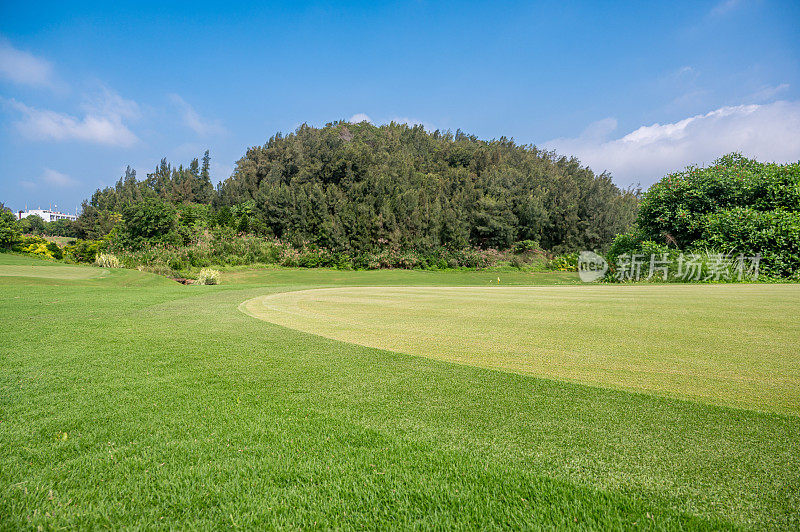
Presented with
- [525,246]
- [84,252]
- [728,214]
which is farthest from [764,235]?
[84,252]

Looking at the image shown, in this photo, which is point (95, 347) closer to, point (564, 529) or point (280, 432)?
point (280, 432)

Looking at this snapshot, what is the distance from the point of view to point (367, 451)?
7.74 feet

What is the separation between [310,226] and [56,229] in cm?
6702

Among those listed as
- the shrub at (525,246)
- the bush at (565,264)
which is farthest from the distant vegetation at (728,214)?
the shrub at (525,246)

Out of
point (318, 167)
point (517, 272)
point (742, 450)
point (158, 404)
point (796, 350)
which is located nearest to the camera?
point (742, 450)

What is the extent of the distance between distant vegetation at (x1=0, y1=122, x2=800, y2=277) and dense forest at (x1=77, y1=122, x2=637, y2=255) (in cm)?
12

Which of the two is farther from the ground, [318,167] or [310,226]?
[318,167]

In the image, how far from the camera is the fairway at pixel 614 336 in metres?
3.58

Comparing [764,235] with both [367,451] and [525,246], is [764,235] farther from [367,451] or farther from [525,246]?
[367,451]

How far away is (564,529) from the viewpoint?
171 cm

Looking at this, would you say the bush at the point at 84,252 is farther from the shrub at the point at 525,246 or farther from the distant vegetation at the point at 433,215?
the shrub at the point at 525,246

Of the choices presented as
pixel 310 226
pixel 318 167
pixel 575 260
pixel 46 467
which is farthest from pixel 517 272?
pixel 46 467

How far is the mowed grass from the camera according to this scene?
182 cm

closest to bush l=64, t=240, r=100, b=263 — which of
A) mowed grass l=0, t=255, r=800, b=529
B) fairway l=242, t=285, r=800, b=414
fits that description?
fairway l=242, t=285, r=800, b=414
